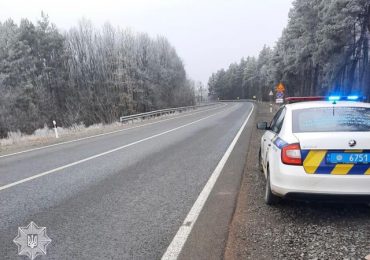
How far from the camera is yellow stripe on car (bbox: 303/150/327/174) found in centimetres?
479

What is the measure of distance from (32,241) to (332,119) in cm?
424

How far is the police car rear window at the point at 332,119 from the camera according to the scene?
5090mm

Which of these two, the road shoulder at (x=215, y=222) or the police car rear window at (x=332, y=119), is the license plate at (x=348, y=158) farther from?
the road shoulder at (x=215, y=222)

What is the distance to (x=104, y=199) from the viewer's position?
21.0 feet

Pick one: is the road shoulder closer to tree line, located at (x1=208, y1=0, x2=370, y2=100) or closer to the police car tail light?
the police car tail light

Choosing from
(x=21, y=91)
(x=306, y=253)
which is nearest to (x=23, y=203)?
(x=306, y=253)

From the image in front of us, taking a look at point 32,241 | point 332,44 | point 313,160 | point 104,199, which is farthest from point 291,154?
point 332,44

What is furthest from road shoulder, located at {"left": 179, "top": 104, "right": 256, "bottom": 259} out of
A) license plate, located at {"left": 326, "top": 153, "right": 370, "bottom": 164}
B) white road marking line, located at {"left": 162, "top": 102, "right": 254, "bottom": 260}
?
license plate, located at {"left": 326, "top": 153, "right": 370, "bottom": 164}

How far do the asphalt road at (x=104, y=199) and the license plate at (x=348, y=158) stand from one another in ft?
6.96

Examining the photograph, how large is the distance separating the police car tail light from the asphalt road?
163 centimetres

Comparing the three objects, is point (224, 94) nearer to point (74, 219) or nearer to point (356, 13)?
point (356, 13)

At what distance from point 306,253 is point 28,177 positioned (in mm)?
6514

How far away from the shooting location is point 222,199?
6.23 m

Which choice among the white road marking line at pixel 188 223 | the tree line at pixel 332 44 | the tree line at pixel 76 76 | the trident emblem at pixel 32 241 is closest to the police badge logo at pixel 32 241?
the trident emblem at pixel 32 241
